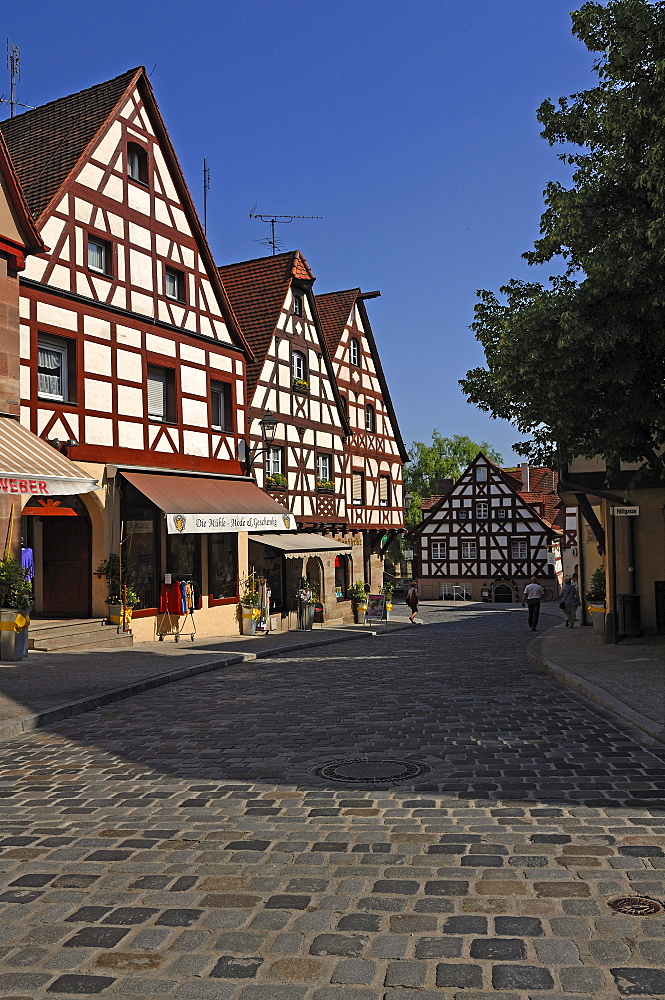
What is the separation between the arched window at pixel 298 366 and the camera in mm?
31766

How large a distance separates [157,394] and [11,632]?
8531mm

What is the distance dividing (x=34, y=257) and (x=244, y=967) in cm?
1752

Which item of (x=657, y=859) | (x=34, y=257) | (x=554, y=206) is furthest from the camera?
(x=34, y=257)

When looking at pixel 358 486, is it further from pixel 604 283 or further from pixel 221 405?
pixel 604 283

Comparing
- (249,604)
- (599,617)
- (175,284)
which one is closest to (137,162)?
(175,284)

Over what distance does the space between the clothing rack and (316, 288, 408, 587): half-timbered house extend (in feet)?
45.2

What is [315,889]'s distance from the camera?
194 inches

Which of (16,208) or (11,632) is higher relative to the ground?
(16,208)

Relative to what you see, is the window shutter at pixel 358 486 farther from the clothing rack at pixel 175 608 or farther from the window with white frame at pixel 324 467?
the clothing rack at pixel 175 608

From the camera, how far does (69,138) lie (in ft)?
71.4

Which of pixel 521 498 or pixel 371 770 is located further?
pixel 521 498

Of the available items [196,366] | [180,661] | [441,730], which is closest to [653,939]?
[441,730]

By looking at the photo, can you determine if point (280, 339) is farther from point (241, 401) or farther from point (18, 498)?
point (18, 498)

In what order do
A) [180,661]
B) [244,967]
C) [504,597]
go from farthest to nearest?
[504,597]
[180,661]
[244,967]
